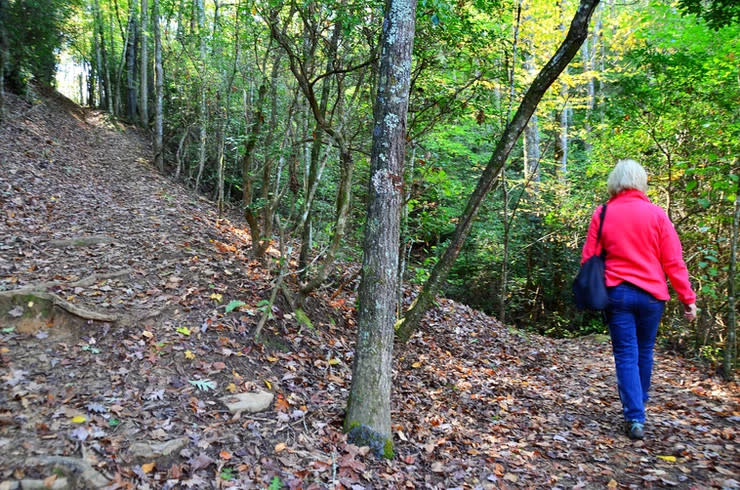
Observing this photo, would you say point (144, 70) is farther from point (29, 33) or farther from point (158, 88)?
point (158, 88)

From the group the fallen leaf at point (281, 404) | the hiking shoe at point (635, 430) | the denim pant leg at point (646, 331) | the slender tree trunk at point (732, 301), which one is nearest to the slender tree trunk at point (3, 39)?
the fallen leaf at point (281, 404)

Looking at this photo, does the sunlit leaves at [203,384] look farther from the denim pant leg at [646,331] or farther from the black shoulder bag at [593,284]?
the denim pant leg at [646,331]

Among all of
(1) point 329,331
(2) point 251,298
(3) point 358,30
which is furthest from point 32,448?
(3) point 358,30

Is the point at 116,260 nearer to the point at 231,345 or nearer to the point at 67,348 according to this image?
the point at 67,348

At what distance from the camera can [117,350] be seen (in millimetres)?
4086

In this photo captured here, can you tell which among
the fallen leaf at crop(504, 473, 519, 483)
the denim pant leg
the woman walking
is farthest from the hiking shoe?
the fallen leaf at crop(504, 473, 519, 483)

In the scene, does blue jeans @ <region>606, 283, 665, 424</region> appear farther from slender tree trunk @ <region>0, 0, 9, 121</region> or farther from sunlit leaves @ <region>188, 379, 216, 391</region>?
slender tree trunk @ <region>0, 0, 9, 121</region>

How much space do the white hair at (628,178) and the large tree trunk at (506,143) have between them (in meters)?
1.32

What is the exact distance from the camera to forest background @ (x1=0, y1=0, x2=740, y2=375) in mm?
5613

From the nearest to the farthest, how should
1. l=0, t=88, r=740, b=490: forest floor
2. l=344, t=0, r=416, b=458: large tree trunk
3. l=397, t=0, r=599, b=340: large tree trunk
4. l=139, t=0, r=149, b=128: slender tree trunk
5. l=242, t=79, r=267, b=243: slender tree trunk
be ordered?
l=0, t=88, r=740, b=490: forest floor
l=344, t=0, r=416, b=458: large tree trunk
l=397, t=0, r=599, b=340: large tree trunk
l=242, t=79, r=267, b=243: slender tree trunk
l=139, t=0, r=149, b=128: slender tree trunk

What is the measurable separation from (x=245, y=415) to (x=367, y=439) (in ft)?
3.46

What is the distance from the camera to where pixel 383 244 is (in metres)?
3.56

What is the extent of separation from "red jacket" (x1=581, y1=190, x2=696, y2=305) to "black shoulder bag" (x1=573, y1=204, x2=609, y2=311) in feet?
0.27

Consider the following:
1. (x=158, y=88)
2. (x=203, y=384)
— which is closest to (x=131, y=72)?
(x=158, y=88)
